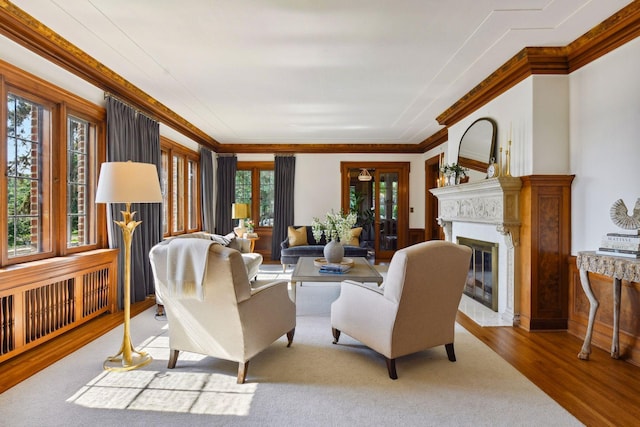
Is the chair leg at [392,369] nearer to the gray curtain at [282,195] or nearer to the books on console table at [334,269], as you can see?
the books on console table at [334,269]

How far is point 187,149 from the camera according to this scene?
262 inches

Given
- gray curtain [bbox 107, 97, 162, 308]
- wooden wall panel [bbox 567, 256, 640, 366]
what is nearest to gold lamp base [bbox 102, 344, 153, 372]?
gray curtain [bbox 107, 97, 162, 308]

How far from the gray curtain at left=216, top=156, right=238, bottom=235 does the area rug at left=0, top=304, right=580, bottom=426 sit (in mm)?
5273

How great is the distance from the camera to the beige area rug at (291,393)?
2033 mm

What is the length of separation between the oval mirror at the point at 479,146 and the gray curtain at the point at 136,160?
4.09 metres

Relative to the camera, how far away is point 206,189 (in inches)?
294

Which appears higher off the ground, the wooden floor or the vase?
the vase

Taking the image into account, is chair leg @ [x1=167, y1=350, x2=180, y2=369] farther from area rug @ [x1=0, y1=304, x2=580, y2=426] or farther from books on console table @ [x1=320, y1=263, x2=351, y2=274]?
books on console table @ [x1=320, y1=263, x2=351, y2=274]

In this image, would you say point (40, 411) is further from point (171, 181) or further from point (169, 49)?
point (171, 181)

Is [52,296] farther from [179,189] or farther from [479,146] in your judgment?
[479,146]

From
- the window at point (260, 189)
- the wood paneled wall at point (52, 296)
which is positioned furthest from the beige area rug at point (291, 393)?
the window at point (260, 189)

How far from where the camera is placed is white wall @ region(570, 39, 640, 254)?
2844 mm

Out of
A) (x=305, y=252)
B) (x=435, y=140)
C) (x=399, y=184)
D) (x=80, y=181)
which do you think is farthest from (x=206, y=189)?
(x=435, y=140)

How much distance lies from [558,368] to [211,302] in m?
2.58
